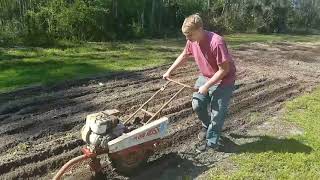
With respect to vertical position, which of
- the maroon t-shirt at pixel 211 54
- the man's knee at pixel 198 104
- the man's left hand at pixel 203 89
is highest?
the maroon t-shirt at pixel 211 54

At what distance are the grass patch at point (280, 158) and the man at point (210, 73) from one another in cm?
59

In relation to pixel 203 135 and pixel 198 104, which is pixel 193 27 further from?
pixel 203 135

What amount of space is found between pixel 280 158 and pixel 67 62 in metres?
8.55

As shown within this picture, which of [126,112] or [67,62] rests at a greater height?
[67,62]

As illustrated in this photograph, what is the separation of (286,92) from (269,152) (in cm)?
423

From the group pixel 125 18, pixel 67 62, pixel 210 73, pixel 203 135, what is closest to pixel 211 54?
pixel 210 73

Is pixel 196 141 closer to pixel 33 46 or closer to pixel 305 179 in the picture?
pixel 305 179

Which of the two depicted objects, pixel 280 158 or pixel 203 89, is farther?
pixel 280 158

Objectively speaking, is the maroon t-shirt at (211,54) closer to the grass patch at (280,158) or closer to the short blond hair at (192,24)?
the short blond hair at (192,24)

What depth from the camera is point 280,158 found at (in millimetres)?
6586

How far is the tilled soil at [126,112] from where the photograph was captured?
20.0 feet

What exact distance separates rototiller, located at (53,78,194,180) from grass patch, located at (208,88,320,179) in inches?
36.5

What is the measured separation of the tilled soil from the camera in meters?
6.09

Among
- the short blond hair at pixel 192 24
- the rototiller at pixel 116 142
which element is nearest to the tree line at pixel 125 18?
the rototiller at pixel 116 142
